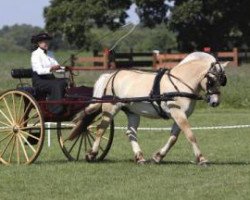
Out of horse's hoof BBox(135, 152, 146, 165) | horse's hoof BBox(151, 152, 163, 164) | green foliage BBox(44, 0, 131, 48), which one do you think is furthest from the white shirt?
green foliage BBox(44, 0, 131, 48)

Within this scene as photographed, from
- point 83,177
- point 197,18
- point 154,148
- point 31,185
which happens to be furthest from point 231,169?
point 197,18

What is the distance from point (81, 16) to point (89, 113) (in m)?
41.8

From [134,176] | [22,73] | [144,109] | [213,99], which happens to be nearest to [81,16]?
[22,73]

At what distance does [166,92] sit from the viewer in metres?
12.1

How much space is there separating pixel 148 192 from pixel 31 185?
1616mm

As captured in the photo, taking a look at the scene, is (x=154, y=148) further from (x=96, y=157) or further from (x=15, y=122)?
(x=15, y=122)

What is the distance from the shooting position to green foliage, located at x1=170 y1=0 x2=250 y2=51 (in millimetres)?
50969

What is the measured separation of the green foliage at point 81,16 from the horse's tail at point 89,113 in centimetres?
4016

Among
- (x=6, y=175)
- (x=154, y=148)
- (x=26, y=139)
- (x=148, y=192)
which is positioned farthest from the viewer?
(x=154, y=148)

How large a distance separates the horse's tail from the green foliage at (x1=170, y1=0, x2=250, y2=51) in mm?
38248

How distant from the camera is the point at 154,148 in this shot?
1594cm

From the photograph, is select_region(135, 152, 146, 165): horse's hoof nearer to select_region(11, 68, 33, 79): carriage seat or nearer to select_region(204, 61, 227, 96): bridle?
select_region(204, 61, 227, 96): bridle

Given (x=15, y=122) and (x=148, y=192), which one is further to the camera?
(x=15, y=122)

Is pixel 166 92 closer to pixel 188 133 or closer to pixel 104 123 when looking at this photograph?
pixel 188 133
